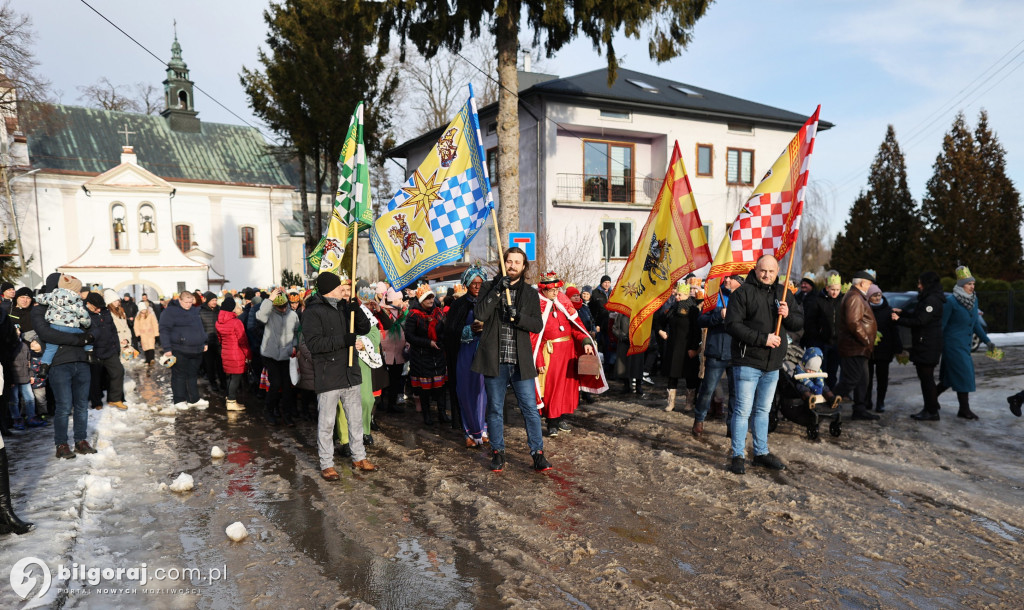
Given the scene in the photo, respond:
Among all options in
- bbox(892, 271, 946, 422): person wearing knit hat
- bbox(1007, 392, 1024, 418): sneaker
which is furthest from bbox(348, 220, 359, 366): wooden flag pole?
bbox(1007, 392, 1024, 418): sneaker

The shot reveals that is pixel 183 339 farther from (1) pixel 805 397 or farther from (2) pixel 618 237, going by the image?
(2) pixel 618 237

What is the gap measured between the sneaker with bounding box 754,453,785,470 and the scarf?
14.7 feet

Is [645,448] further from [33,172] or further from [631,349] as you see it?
[33,172]

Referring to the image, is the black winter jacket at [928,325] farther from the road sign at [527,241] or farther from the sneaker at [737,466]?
the road sign at [527,241]

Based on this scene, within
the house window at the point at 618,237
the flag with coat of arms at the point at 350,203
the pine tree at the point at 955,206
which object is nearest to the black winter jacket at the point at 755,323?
the flag with coat of arms at the point at 350,203

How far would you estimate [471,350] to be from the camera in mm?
7484

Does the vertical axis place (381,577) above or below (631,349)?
below

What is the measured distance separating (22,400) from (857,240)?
123ft

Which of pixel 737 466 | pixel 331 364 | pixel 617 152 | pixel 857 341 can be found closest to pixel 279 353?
pixel 331 364

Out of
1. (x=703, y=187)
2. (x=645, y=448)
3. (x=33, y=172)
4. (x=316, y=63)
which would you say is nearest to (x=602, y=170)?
(x=703, y=187)

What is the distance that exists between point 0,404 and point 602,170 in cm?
2383

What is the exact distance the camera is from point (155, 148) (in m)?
46.1

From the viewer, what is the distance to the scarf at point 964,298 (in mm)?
8664

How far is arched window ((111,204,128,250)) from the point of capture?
4028cm
